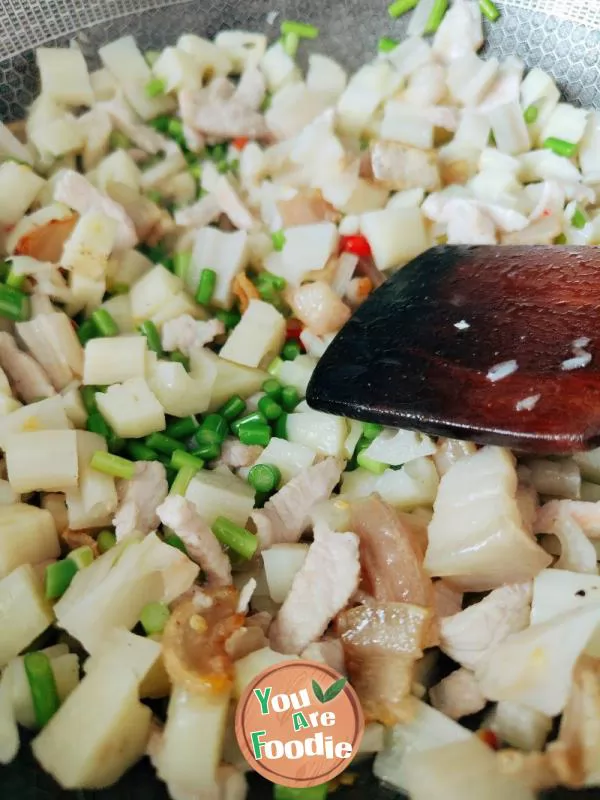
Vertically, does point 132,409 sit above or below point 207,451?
above

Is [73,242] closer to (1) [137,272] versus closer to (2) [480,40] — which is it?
(1) [137,272]

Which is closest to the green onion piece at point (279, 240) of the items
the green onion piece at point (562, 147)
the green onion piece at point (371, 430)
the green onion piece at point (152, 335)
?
the green onion piece at point (152, 335)

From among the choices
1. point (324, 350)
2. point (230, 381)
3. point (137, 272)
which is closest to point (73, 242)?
point (137, 272)

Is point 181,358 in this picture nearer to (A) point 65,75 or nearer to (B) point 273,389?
(B) point 273,389

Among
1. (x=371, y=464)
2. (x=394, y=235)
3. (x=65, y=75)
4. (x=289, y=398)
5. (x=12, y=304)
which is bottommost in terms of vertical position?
(x=371, y=464)

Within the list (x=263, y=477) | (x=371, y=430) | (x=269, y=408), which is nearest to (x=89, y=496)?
(x=263, y=477)

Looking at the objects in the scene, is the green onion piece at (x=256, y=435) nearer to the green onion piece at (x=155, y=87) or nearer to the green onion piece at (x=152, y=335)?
the green onion piece at (x=152, y=335)
